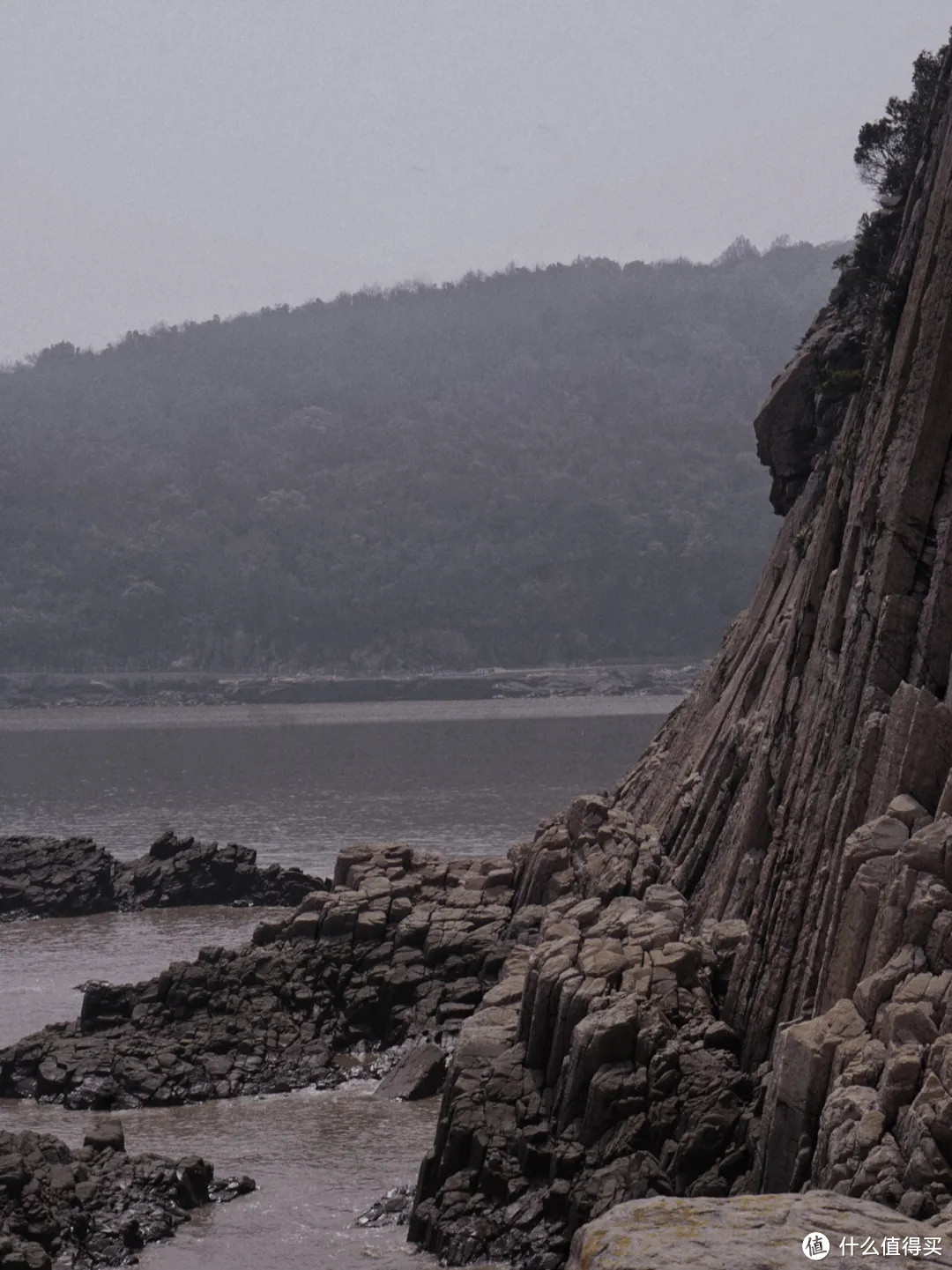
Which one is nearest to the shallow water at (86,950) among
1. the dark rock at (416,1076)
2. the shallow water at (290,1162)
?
the shallow water at (290,1162)

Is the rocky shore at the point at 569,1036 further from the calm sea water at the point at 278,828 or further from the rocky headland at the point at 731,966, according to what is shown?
the calm sea water at the point at 278,828

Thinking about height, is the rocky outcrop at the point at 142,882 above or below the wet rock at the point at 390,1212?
below

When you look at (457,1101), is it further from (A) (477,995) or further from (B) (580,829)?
(B) (580,829)

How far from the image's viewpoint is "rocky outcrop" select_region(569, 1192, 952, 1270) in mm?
11273

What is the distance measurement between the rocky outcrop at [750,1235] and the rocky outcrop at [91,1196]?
11.2 m

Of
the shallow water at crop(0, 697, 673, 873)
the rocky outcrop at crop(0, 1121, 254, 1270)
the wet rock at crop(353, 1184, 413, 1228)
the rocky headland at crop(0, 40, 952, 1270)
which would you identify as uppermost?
the rocky headland at crop(0, 40, 952, 1270)

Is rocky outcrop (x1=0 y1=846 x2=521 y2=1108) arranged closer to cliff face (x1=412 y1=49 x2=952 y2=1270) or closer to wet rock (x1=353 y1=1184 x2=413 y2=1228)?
cliff face (x1=412 y1=49 x2=952 y2=1270)

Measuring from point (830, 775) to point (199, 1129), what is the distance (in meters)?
13.4

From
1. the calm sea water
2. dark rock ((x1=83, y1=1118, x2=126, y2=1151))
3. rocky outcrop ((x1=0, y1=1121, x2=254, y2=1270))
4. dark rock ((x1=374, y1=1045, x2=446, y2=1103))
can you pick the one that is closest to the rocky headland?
dark rock ((x1=374, y1=1045, x2=446, y2=1103))

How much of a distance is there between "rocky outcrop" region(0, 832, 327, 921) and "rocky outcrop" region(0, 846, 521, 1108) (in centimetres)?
1767

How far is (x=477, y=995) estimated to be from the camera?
113 ft

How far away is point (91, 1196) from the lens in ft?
75.7

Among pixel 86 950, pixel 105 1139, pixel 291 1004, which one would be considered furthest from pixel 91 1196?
pixel 86 950

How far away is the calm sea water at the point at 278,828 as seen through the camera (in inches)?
950
